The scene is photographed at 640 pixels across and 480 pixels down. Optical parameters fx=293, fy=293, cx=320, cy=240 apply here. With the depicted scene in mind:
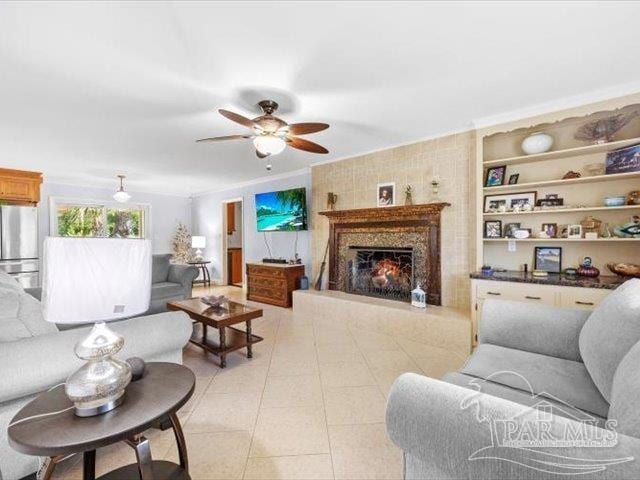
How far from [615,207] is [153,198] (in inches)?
303

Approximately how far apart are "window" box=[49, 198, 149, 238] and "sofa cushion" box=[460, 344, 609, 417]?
598cm

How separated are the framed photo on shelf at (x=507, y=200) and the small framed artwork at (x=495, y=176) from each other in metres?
0.14

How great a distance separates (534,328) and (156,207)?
7337 millimetres

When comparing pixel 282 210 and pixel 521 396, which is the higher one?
pixel 282 210

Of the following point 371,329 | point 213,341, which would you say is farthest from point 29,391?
point 371,329

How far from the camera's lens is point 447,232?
336 centimetres

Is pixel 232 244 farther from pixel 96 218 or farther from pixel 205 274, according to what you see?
pixel 96 218

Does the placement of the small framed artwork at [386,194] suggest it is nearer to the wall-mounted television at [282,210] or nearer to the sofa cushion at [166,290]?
the wall-mounted television at [282,210]

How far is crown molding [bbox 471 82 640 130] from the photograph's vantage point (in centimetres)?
230

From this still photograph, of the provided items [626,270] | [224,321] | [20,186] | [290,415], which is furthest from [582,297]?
[20,186]

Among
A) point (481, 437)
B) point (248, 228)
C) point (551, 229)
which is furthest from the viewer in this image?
point (248, 228)

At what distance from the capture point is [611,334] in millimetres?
1206

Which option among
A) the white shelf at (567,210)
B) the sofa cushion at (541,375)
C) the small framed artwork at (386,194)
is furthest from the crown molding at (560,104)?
the sofa cushion at (541,375)

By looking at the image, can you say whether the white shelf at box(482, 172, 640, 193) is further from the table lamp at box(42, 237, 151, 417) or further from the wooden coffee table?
the table lamp at box(42, 237, 151, 417)
